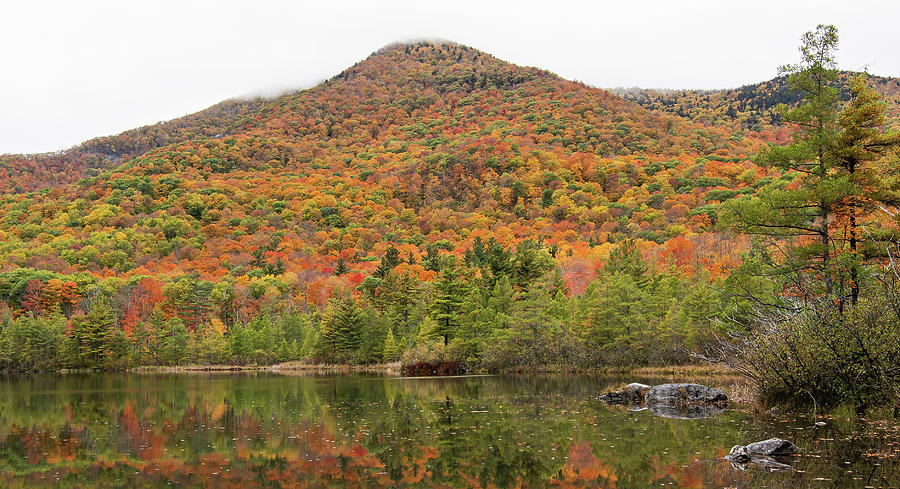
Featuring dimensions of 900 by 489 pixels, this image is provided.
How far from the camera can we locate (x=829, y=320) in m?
17.3

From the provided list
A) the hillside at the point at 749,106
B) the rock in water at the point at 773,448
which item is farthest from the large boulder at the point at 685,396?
the hillside at the point at 749,106

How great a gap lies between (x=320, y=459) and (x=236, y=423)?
812 centimetres

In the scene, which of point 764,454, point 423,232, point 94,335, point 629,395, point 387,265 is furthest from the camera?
point 423,232

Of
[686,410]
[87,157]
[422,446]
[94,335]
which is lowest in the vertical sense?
[94,335]

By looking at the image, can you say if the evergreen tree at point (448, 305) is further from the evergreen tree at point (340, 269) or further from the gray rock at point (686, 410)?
the evergreen tree at point (340, 269)

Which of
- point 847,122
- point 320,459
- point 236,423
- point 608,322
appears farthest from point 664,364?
point 320,459

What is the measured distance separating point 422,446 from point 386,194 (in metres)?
120

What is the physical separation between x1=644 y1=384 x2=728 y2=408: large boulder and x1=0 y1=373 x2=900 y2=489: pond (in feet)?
7.23

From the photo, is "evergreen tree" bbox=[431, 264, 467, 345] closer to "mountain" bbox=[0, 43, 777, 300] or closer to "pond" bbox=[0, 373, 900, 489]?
"pond" bbox=[0, 373, 900, 489]

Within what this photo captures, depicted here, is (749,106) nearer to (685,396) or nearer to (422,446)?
(685,396)

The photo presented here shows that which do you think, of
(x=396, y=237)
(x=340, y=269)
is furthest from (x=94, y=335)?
(x=396, y=237)

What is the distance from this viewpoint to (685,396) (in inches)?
981

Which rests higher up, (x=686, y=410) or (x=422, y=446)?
(x=422, y=446)

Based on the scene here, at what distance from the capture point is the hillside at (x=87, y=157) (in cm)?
15225
